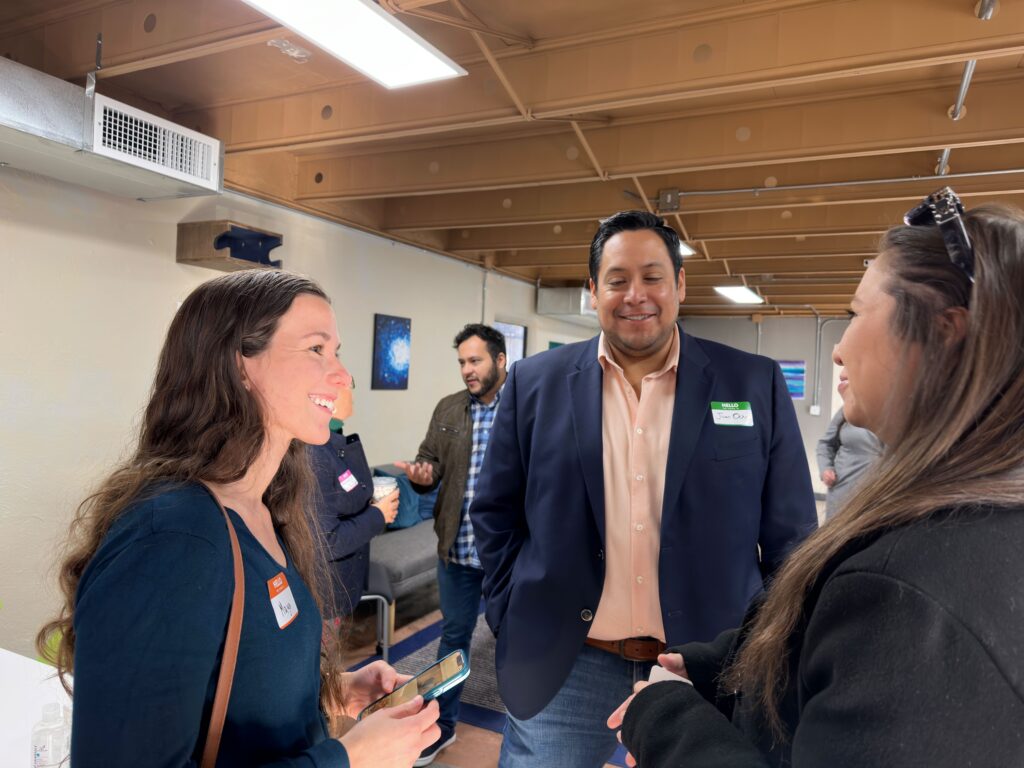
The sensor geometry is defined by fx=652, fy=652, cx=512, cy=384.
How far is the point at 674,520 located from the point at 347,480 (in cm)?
163

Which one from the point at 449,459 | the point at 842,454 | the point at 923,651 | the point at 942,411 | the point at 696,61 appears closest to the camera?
the point at 923,651

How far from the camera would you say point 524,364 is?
197 cm

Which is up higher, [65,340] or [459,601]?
[65,340]

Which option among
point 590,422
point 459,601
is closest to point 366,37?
point 590,422

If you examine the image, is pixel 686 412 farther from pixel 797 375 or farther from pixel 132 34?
pixel 797 375

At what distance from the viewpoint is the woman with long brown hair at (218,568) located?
2.66 feet

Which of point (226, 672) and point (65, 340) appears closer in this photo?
point (226, 672)

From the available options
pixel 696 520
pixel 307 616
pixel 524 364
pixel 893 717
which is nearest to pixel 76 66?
pixel 524 364

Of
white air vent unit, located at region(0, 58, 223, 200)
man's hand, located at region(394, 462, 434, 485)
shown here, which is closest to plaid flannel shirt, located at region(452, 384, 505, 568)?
man's hand, located at region(394, 462, 434, 485)

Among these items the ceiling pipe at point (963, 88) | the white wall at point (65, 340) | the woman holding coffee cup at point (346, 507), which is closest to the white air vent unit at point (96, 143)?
the white wall at point (65, 340)

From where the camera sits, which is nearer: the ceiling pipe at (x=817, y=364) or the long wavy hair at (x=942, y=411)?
the long wavy hair at (x=942, y=411)

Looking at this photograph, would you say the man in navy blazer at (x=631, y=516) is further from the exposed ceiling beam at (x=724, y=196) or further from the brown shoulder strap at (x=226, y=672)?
the exposed ceiling beam at (x=724, y=196)

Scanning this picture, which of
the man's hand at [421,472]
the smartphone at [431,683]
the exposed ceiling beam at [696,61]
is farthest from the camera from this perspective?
the man's hand at [421,472]

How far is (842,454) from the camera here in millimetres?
4492
